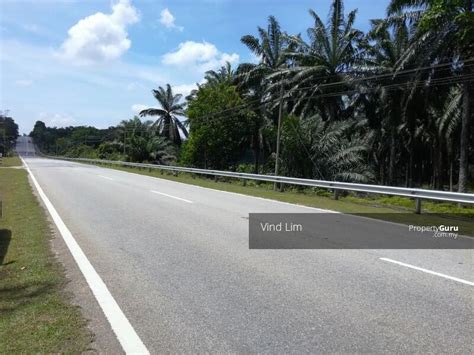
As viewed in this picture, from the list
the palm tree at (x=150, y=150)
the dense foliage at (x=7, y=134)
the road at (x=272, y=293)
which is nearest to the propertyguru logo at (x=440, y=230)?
the road at (x=272, y=293)

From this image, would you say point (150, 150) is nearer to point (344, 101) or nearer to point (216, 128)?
point (216, 128)

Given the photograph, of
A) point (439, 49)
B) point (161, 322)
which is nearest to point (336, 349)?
point (161, 322)

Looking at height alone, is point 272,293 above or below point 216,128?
below

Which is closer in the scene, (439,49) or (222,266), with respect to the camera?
(222,266)

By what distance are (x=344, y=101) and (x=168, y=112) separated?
3228cm

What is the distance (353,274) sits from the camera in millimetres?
6836

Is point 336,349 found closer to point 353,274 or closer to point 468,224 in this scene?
point 353,274

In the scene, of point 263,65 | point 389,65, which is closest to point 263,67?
point 263,65

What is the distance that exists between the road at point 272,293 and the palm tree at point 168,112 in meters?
57.4

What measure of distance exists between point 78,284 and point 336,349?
139 inches

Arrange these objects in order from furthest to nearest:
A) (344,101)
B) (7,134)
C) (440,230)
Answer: (7,134)
(344,101)
(440,230)

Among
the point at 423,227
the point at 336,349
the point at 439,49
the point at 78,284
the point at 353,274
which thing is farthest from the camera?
the point at 439,49

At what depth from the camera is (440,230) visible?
11211 millimetres

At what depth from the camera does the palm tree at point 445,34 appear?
18.4 metres
